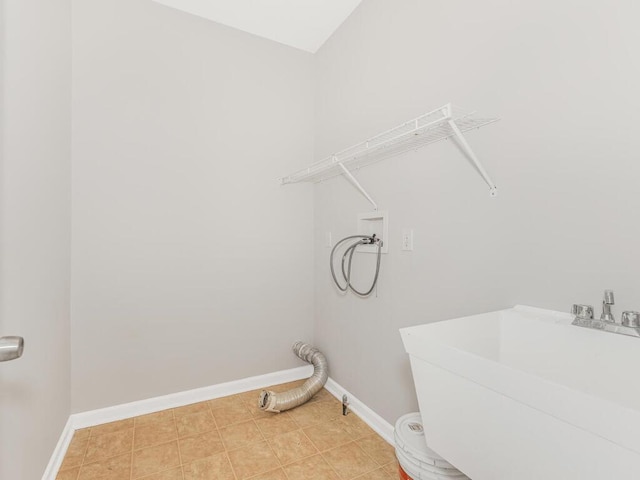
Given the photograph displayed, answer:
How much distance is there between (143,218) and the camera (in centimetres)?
214

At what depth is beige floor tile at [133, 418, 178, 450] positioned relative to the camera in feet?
6.02

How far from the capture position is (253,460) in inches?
66.6

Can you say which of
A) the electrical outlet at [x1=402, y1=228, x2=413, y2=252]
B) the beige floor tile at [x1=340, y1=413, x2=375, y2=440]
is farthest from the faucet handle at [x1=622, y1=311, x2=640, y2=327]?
Result: the beige floor tile at [x1=340, y1=413, x2=375, y2=440]

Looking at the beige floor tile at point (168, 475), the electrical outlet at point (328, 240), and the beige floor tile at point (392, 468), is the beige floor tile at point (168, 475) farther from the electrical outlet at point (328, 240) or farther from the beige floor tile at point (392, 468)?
the electrical outlet at point (328, 240)

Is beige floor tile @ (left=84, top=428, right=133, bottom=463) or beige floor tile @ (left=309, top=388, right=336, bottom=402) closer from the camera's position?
beige floor tile @ (left=84, top=428, right=133, bottom=463)

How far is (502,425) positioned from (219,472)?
4.75 ft

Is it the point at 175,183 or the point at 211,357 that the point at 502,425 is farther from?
the point at 175,183

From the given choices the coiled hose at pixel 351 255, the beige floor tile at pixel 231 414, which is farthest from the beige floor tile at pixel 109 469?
the coiled hose at pixel 351 255

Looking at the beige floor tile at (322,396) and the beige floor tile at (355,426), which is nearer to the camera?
the beige floor tile at (355,426)

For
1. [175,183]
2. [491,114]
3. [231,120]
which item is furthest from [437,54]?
[175,183]

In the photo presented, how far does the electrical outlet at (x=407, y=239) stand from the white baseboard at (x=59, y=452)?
203cm

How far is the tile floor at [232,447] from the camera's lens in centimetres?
161

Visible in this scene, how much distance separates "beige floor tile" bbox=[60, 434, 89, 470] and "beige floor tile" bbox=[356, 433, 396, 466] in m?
1.50

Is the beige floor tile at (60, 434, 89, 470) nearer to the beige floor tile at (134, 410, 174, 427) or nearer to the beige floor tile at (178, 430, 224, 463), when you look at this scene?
the beige floor tile at (134, 410, 174, 427)
